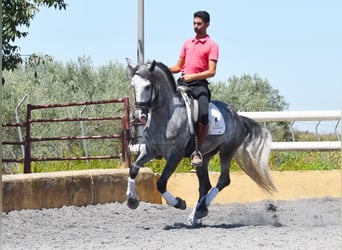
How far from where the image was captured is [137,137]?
14.4 meters

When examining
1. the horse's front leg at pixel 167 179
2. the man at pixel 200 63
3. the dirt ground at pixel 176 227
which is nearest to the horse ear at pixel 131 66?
the man at pixel 200 63

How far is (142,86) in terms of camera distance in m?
10.0

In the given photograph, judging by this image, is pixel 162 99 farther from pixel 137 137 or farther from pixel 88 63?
pixel 88 63

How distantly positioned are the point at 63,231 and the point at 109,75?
35.5 m

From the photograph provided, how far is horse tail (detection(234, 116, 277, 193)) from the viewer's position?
38.5 feet

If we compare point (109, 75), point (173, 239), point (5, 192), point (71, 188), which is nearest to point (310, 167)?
point (71, 188)

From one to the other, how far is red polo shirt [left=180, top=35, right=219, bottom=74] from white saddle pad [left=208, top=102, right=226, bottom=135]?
64 cm

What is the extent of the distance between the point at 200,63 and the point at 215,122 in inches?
33.2

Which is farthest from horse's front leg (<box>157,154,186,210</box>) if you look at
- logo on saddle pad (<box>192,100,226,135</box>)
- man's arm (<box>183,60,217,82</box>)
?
man's arm (<box>183,60,217,82</box>)

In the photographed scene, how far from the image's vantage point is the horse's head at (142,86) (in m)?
9.95

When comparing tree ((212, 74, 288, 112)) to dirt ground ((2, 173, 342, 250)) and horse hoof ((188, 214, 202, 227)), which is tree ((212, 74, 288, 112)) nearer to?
dirt ground ((2, 173, 342, 250))

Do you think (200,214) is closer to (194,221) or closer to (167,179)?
(194,221)

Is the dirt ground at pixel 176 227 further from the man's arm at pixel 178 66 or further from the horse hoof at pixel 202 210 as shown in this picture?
the man's arm at pixel 178 66

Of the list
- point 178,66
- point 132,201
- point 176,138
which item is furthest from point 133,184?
point 178,66
